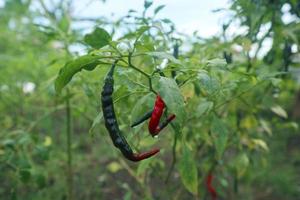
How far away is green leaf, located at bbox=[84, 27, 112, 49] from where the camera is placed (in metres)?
1.22

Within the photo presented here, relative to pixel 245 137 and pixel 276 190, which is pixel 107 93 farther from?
pixel 276 190

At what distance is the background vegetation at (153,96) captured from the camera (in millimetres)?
1374

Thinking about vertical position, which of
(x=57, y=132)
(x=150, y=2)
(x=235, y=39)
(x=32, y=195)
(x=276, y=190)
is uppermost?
(x=150, y=2)

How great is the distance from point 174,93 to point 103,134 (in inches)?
49.8

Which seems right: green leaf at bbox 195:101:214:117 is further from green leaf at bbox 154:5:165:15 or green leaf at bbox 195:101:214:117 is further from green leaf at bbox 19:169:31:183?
green leaf at bbox 19:169:31:183

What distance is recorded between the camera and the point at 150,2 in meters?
1.63

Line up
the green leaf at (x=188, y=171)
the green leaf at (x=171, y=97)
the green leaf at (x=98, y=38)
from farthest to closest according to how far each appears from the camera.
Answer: the green leaf at (x=188, y=171), the green leaf at (x=98, y=38), the green leaf at (x=171, y=97)

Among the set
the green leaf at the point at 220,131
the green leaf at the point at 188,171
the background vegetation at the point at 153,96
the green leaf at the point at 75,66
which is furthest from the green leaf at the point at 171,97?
the green leaf at the point at 220,131

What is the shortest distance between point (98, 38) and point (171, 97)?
0.27 m

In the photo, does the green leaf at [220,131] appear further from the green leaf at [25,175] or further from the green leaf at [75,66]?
the green leaf at [25,175]

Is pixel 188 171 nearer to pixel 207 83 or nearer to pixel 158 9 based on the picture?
pixel 207 83

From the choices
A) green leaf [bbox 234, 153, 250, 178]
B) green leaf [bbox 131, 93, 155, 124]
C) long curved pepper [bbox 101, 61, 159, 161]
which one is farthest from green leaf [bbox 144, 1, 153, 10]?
green leaf [bbox 234, 153, 250, 178]

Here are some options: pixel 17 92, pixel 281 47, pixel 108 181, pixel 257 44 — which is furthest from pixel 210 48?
pixel 108 181

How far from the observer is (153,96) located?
1438 mm
